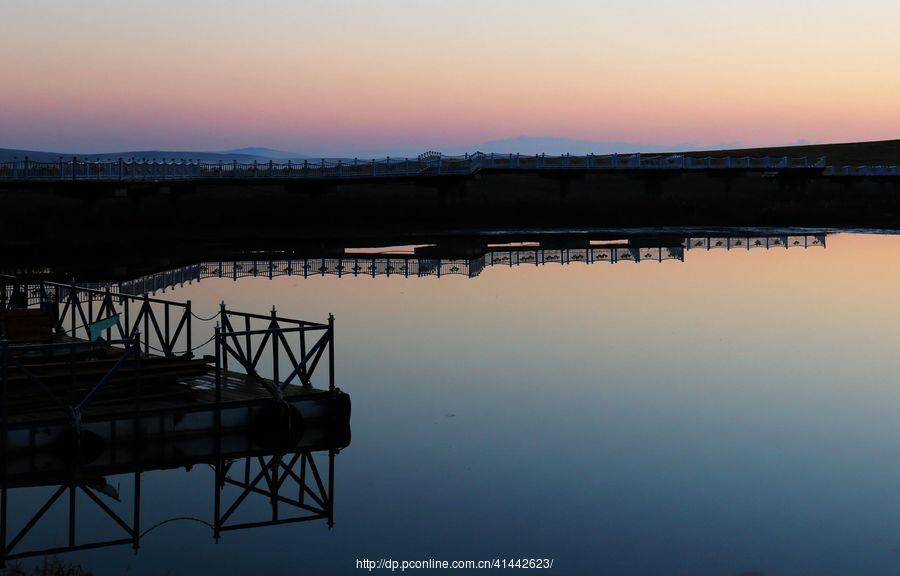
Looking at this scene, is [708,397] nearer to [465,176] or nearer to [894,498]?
[894,498]

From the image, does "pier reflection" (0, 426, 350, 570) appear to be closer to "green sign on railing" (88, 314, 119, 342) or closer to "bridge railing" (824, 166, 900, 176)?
"green sign on railing" (88, 314, 119, 342)

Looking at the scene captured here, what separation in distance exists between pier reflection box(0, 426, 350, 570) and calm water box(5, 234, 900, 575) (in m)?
0.18

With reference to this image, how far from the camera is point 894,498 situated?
1948 centimetres

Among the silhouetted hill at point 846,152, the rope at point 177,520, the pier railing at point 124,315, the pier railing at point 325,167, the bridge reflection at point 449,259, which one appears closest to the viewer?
the rope at point 177,520

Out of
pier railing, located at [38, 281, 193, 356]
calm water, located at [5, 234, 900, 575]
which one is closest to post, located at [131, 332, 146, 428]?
pier railing, located at [38, 281, 193, 356]

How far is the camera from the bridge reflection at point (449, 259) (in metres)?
54.2

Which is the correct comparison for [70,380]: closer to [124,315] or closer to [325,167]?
[124,315]

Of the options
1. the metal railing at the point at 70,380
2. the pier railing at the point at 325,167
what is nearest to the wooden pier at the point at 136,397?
the metal railing at the point at 70,380

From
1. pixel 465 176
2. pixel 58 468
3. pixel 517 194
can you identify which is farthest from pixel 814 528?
pixel 517 194

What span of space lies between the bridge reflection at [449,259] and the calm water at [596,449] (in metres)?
9.44

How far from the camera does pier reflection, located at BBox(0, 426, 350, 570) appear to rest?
18.1 m

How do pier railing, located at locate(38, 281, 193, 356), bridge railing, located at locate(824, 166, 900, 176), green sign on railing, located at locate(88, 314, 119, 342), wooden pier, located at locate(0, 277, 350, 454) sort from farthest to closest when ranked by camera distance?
bridge railing, located at locate(824, 166, 900, 176)
pier railing, located at locate(38, 281, 193, 356)
green sign on railing, located at locate(88, 314, 119, 342)
wooden pier, located at locate(0, 277, 350, 454)

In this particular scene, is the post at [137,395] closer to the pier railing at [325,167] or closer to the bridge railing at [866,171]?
the pier railing at [325,167]

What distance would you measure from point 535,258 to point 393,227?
1206 inches
